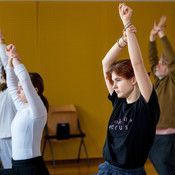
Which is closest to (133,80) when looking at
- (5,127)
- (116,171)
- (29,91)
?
(116,171)

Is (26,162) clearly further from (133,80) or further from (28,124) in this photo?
(133,80)

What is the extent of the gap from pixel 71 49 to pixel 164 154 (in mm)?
2878

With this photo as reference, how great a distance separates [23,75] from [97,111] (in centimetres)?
346

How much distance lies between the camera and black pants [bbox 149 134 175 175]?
3145 mm

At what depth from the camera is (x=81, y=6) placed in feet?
18.2

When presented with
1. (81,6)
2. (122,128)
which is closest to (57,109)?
(81,6)

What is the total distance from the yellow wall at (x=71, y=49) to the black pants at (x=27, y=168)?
10.4ft

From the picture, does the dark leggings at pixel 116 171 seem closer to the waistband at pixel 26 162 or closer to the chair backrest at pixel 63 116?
the waistband at pixel 26 162

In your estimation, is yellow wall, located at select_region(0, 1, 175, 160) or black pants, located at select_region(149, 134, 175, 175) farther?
yellow wall, located at select_region(0, 1, 175, 160)

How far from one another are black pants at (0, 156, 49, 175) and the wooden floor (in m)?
2.41

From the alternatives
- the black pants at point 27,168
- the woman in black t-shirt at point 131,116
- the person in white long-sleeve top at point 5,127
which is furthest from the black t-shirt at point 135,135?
the person in white long-sleeve top at point 5,127

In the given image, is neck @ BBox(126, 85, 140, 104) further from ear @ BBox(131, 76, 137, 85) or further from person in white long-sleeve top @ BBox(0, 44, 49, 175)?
person in white long-sleeve top @ BBox(0, 44, 49, 175)

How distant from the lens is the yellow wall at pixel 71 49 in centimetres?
538

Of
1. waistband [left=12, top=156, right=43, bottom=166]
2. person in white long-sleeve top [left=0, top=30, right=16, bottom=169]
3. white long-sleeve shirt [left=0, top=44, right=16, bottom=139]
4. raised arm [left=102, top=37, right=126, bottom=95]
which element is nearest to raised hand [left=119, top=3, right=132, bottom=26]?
raised arm [left=102, top=37, right=126, bottom=95]
